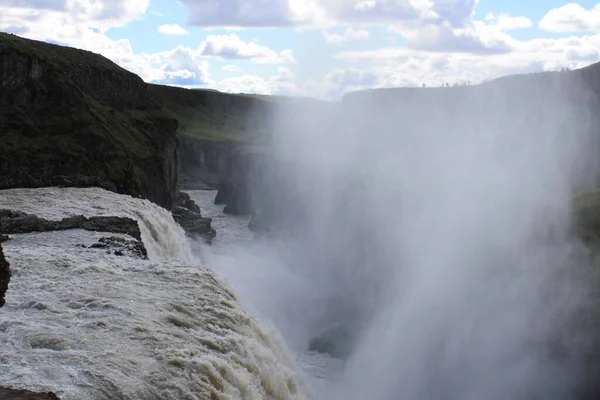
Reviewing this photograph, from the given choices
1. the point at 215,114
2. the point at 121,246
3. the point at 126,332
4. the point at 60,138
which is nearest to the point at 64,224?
the point at 121,246

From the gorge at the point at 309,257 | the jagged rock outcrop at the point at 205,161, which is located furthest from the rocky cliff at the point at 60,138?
the jagged rock outcrop at the point at 205,161

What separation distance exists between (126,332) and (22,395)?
4305 mm

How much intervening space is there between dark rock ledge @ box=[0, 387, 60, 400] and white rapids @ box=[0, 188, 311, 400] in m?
0.98

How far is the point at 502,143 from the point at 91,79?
25.5 meters

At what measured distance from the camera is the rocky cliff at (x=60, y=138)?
31000 millimetres

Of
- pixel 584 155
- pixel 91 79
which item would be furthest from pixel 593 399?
pixel 91 79

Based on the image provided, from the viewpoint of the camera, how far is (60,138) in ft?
109

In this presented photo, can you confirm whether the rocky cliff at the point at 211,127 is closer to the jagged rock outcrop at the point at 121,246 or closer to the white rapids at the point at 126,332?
the jagged rock outcrop at the point at 121,246

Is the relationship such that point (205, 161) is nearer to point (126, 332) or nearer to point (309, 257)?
point (309, 257)

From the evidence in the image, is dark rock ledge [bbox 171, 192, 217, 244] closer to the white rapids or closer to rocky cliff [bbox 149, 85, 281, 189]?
the white rapids

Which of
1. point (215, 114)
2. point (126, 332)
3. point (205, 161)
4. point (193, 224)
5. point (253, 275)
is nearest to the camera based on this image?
→ point (126, 332)

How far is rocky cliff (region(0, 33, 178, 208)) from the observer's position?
31.0 metres

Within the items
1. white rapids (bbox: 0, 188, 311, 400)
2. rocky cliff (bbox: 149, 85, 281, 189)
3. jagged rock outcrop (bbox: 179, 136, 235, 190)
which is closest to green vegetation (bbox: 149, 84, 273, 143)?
rocky cliff (bbox: 149, 85, 281, 189)

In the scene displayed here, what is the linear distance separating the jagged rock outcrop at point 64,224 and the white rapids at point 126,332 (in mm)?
874
